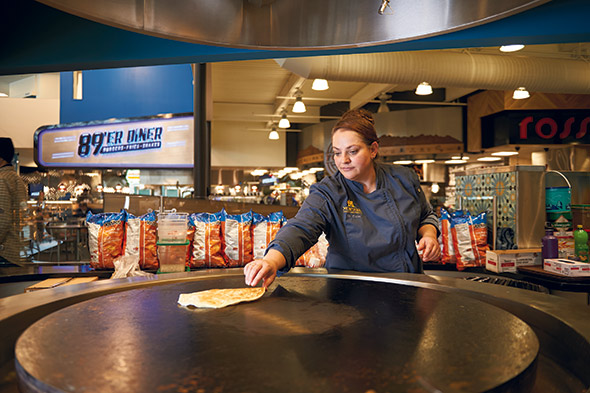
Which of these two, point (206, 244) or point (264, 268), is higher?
point (264, 268)

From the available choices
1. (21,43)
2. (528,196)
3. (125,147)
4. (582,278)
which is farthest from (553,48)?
(21,43)

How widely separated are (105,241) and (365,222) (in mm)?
2021

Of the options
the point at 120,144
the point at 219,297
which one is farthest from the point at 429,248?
the point at 120,144

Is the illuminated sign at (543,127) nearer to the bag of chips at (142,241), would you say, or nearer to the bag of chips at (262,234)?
the bag of chips at (262,234)

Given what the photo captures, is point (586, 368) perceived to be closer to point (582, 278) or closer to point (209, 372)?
point (209, 372)

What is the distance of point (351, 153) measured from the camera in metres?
1.80

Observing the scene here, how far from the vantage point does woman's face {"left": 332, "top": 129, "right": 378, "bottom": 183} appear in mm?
1793

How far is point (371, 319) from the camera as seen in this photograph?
3.61 feet

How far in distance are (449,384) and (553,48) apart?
363 inches

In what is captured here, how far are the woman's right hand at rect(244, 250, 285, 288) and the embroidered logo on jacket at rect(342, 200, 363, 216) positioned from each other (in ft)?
1.47

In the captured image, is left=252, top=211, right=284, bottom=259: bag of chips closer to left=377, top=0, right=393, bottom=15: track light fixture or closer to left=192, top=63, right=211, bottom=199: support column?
left=192, top=63, right=211, bottom=199: support column

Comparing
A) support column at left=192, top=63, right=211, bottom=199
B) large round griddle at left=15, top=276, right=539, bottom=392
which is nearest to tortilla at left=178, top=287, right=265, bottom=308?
large round griddle at left=15, top=276, right=539, bottom=392

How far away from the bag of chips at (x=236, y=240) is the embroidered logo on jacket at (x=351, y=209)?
60.7 inches

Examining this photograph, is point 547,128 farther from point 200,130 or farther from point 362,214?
point 362,214
